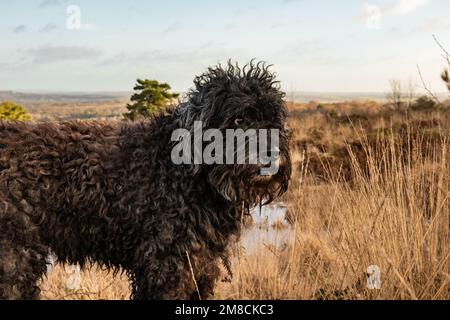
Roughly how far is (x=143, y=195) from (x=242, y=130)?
0.92 meters

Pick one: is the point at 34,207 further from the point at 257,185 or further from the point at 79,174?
the point at 257,185

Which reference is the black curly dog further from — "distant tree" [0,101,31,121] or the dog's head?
"distant tree" [0,101,31,121]

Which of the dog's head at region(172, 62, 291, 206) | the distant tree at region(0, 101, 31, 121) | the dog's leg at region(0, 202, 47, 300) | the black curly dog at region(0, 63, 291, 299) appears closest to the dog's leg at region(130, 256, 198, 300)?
the black curly dog at region(0, 63, 291, 299)

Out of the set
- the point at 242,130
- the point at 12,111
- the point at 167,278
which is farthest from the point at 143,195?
the point at 12,111

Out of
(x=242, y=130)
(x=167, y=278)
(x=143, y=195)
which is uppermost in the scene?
(x=242, y=130)

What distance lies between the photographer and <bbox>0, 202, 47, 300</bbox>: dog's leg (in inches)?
163

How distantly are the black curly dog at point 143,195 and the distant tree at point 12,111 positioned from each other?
846 inches

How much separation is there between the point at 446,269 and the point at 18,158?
3.99 metres

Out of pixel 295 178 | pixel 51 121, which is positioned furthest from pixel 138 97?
pixel 51 121

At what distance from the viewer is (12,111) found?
24.7 meters

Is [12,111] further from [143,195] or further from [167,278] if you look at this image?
[167,278]

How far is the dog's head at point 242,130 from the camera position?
408 cm

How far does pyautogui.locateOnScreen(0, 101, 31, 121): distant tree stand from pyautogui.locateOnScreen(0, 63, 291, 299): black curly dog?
21.5 metres
